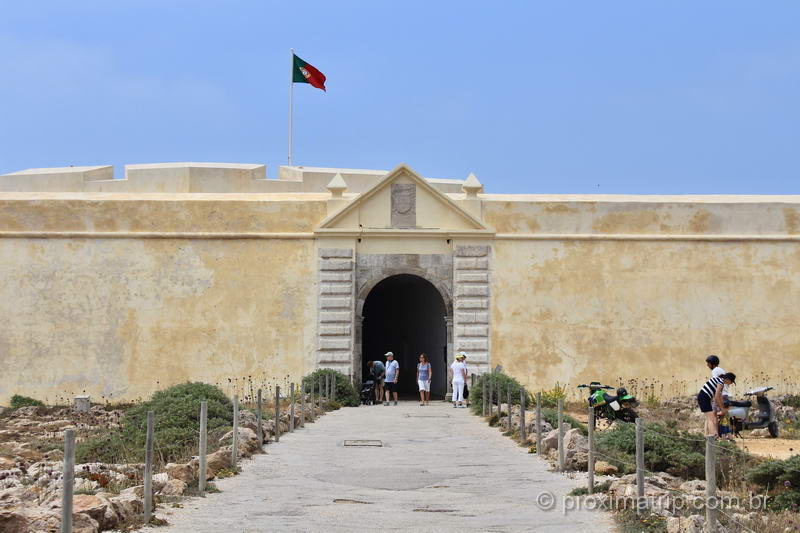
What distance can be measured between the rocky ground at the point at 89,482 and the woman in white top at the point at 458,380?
5135 millimetres

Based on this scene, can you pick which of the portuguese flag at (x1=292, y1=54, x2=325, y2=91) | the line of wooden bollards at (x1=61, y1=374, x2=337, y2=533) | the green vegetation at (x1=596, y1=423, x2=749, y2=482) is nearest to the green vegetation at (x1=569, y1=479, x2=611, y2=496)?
the green vegetation at (x1=596, y1=423, x2=749, y2=482)

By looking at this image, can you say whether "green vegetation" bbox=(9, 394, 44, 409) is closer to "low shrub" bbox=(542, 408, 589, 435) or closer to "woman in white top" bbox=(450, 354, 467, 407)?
"woman in white top" bbox=(450, 354, 467, 407)

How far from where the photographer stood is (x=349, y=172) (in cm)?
3014

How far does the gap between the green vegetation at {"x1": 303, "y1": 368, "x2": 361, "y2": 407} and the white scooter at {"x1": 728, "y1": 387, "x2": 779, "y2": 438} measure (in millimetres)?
8470

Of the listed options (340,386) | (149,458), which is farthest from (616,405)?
(149,458)

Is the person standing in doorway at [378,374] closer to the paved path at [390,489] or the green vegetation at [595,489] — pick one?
the paved path at [390,489]

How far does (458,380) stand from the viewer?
908 inches

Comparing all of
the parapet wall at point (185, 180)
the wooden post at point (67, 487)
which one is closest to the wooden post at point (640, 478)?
the wooden post at point (67, 487)

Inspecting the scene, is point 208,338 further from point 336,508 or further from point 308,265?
point 336,508

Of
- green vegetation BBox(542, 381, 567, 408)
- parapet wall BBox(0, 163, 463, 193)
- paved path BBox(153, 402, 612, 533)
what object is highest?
→ parapet wall BBox(0, 163, 463, 193)

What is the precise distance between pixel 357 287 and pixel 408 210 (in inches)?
78.9

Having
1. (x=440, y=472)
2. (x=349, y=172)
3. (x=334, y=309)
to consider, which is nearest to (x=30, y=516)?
(x=440, y=472)

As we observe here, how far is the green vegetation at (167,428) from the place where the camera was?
1481 centimetres

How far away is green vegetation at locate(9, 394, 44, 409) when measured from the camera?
24.4 m
